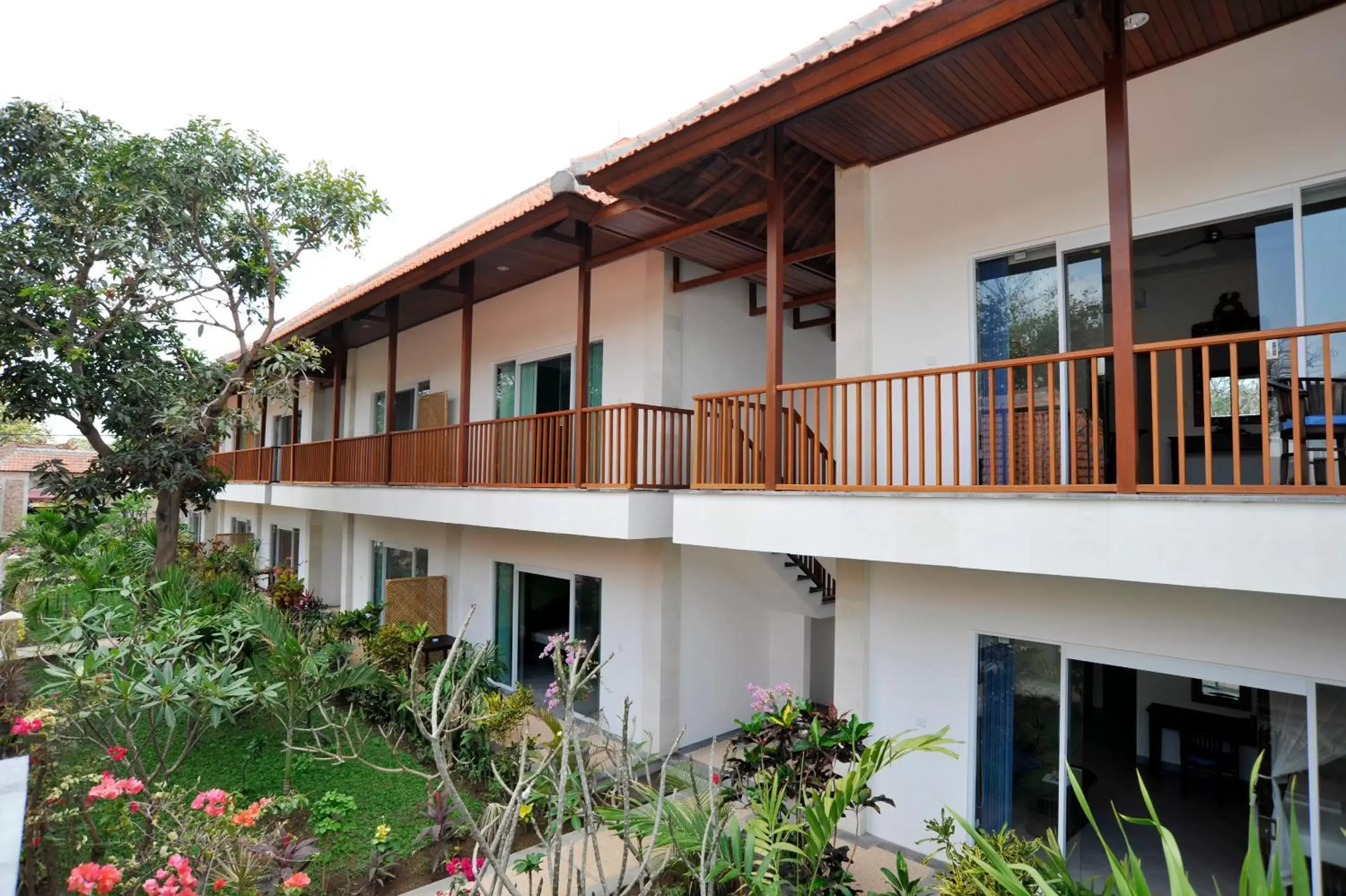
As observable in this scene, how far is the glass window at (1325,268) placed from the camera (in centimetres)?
438

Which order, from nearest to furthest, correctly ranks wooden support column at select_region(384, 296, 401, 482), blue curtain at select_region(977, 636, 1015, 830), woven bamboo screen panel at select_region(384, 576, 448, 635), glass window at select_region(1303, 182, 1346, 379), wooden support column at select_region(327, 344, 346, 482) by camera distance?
glass window at select_region(1303, 182, 1346, 379) → blue curtain at select_region(977, 636, 1015, 830) → woven bamboo screen panel at select_region(384, 576, 448, 635) → wooden support column at select_region(384, 296, 401, 482) → wooden support column at select_region(327, 344, 346, 482)

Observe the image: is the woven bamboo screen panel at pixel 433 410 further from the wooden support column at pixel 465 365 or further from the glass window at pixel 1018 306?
the glass window at pixel 1018 306

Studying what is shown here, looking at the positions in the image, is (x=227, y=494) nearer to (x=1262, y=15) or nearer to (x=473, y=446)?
(x=473, y=446)

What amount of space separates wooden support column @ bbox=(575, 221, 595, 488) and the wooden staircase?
330 cm

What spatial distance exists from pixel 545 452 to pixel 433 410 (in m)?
4.94

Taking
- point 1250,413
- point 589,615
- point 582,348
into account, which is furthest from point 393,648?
point 1250,413

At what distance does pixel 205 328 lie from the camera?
1085cm

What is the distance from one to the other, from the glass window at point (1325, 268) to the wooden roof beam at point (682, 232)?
12.8 feet

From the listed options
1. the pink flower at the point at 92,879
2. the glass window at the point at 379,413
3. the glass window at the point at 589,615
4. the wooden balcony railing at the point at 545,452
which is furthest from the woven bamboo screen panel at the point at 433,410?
the pink flower at the point at 92,879

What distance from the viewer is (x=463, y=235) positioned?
37.7 ft

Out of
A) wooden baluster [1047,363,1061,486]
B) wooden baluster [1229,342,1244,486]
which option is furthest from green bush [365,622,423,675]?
wooden baluster [1229,342,1244,486]

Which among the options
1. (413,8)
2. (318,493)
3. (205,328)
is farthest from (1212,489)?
(413,8)

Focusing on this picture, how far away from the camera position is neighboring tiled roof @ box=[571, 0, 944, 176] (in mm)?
4680

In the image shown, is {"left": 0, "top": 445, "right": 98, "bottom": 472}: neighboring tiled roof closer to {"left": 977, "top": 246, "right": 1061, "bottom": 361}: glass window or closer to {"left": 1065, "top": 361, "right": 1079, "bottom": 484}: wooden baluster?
{"left": 977, "top": 246, "right": 1061, "bottom": 361}: glass window
